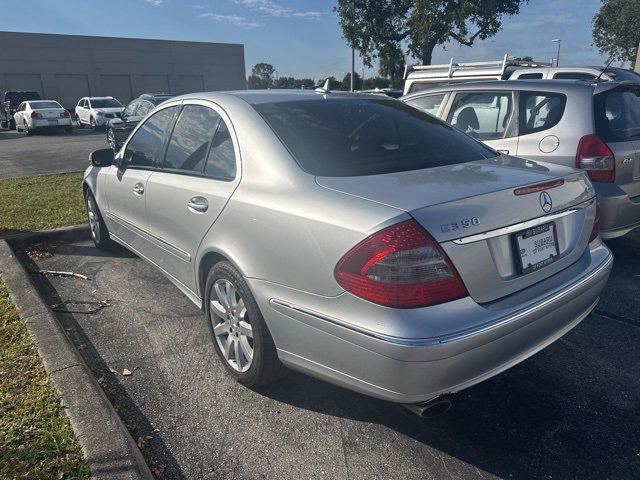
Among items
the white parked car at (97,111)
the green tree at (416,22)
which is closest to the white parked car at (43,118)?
the white parked car at (97,111)

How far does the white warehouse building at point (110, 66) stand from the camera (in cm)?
4362

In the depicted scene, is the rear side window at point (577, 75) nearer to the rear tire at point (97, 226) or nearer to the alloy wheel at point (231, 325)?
the rear tire at point (97, 226)

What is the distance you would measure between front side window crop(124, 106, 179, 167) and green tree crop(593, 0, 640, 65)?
→ 44.7m

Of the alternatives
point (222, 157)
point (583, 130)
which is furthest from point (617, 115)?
point (222, 157)

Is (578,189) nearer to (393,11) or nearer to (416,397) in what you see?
(416,397)

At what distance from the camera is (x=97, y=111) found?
24.3 m

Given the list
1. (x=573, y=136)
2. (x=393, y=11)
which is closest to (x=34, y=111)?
(x=393, y=11)

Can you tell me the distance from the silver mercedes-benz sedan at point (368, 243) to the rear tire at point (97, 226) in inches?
75.4

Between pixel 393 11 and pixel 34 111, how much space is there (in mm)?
19167

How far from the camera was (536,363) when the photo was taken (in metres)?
3.12

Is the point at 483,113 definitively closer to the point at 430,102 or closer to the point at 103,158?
the point at 430,102

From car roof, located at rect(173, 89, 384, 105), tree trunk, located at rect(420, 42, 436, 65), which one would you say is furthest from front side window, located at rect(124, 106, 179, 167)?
tree trunk, located at rect(420, 42, 436, 65)

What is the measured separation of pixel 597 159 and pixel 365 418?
3.14m

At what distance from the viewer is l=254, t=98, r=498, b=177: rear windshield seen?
2613 mm
